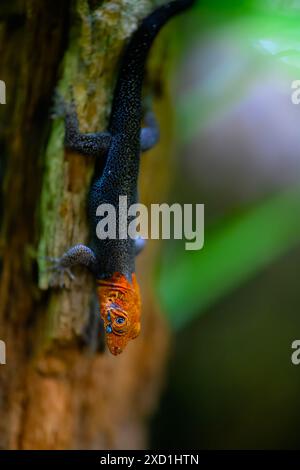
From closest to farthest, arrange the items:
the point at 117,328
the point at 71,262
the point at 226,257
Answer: the point at 117,328 < the point at 71,262 < the point at 226,257

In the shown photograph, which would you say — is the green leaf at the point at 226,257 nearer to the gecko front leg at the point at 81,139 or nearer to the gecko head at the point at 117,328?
the gecko head at the point at 117,328

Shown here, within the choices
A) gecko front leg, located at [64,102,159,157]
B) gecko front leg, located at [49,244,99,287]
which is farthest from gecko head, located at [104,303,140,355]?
gecko front leg, located at [64,102,159,157]

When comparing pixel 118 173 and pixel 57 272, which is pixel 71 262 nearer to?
pixel 57 272

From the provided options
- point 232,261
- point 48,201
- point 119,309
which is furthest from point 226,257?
point 48,201

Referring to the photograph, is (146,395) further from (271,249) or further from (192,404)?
(271,249)
